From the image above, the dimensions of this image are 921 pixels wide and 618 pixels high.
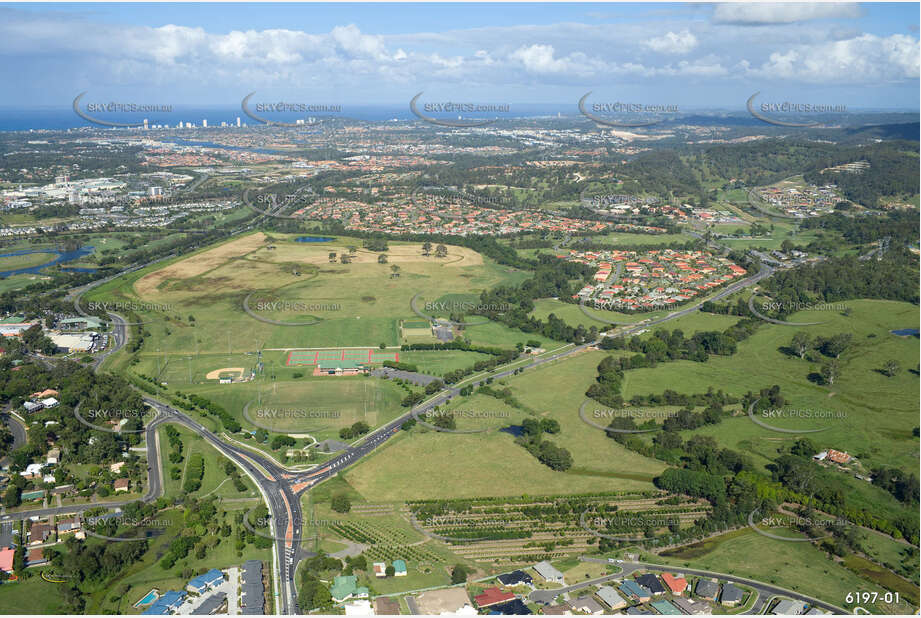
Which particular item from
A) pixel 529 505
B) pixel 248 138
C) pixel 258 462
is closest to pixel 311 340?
pixel 258 462

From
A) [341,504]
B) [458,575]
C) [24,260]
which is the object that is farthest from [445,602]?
[24,260]

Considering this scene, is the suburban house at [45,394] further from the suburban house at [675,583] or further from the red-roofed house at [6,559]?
the suburban house at [675,583]

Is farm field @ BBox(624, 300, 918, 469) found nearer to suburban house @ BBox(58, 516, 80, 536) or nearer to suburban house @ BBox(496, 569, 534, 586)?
suburban house @ BBox(496, 569, 534, 586)

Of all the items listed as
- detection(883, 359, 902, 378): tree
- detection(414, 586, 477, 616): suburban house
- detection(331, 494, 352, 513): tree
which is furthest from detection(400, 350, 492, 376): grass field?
detection(883, 359, 902, 378): tree

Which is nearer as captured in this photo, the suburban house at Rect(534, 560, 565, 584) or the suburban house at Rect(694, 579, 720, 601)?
the suburban house at Rect(694, 579, 720, 601)

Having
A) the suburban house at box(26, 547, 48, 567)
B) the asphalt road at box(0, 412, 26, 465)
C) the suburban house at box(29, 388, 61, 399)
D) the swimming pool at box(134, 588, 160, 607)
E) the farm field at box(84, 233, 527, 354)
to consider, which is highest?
the farm field at box(84, 233, 527, 354)

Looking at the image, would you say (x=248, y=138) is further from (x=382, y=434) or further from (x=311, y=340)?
(x=382, y=434)
